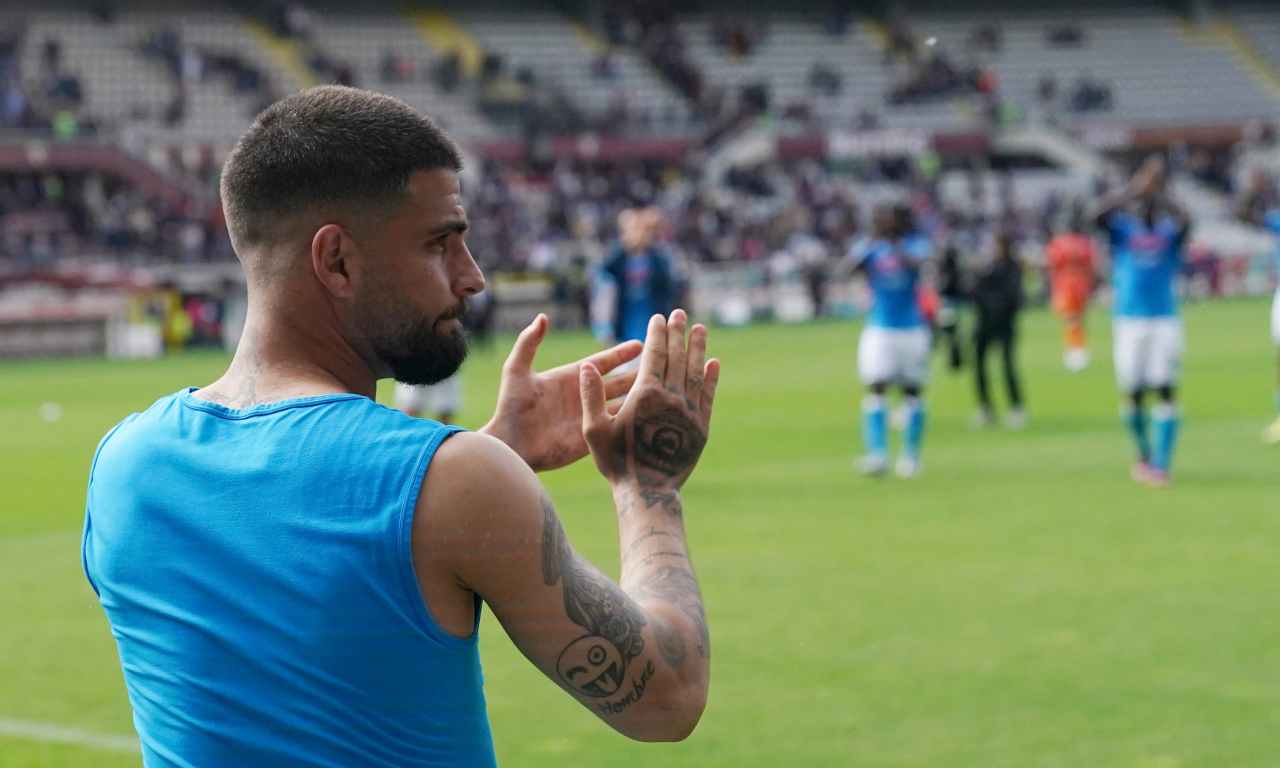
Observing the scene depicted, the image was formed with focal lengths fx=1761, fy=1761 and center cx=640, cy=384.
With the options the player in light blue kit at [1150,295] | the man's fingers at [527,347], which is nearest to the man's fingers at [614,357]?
the man's fingers at [527,347]

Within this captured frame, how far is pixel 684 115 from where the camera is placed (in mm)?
52531

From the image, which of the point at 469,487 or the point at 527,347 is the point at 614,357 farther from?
the point at 469,487

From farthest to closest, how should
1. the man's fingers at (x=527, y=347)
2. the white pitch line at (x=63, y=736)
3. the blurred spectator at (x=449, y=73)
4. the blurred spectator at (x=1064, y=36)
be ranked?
the blurred spectator at (x=1064, y=36) < the blurred spectator at (x=449, y=73) < the white pitch line at (x=63, y=736) < the man's fingers at (x=527, y=347)

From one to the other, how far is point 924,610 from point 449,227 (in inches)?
263

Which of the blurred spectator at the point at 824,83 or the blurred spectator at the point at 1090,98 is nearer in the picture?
the blurred spectator at the point at 824,83

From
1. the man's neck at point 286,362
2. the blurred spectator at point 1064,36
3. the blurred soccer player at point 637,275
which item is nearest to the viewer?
the man's neck at point 286,362

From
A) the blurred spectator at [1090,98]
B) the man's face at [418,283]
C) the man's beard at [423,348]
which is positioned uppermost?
the man's face at [418,283]

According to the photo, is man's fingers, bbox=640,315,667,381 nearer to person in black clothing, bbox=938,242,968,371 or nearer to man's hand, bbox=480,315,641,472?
man's hand, bbox=480,315,641,472

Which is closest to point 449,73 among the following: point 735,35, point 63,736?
point 735,35

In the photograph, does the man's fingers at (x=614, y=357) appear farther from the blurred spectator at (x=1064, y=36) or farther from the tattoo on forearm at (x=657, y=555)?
the blurred spectator at (x=1064, y=36)

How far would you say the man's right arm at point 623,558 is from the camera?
7.29ft

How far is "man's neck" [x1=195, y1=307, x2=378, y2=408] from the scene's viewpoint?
97.1 inches

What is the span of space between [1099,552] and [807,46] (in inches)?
1941

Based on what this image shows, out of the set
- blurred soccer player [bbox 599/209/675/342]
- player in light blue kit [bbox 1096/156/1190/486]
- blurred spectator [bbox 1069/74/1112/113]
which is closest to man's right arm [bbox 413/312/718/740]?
player in light blue kit [bbox 1096/156/1190/486]
